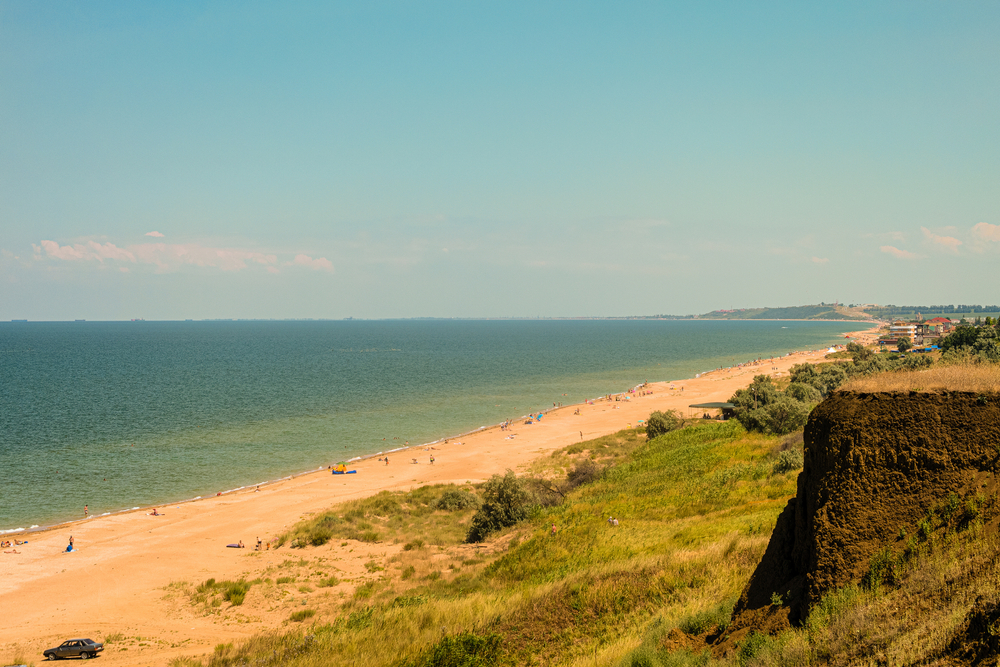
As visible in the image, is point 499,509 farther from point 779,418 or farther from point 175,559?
point 779,418

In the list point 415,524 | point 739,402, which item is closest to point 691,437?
point 739,402

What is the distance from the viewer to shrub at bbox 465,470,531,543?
2611 centimetres

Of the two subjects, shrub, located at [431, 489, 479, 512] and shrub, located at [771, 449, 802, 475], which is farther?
shrub, located at [431, 489, 479, 512]

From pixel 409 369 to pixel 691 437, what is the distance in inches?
3402

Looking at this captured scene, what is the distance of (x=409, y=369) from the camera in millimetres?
116312

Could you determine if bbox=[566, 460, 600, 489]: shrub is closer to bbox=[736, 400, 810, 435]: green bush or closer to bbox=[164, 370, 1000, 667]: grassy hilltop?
bbox=[164, 370, 1000, 667]: grassy hilltop

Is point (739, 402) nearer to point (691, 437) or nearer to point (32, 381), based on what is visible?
point (691, 437)

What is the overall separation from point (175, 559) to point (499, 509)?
645 inches

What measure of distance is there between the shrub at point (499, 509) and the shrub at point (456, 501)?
529 centimetres

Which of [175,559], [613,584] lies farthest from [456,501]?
[613,584]

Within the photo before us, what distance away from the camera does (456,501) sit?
32281 millimetres

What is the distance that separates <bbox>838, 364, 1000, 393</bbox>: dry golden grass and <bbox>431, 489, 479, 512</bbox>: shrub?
25.8m

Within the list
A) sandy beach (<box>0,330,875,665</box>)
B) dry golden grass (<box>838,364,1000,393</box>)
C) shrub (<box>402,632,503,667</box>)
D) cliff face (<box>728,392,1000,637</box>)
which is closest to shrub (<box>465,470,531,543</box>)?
sandy beach (<box>0,330,875,665</box>)

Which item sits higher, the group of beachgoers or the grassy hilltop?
the grassy hilltop
